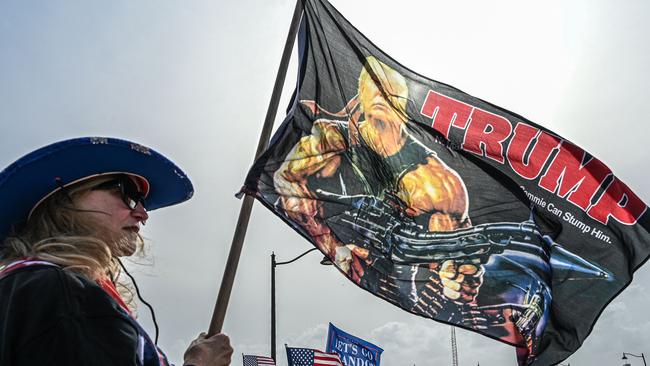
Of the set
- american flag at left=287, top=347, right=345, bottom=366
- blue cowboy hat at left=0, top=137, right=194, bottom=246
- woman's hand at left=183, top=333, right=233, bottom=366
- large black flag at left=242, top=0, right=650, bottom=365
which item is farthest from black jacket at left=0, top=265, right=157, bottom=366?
american flag at left=287, top=347, right=345, bottom=366

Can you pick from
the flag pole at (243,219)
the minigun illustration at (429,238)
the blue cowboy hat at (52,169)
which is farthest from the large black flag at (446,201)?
the blue cowboy hat at (52,169)

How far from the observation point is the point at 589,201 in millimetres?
5930

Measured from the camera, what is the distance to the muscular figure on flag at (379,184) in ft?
17.5

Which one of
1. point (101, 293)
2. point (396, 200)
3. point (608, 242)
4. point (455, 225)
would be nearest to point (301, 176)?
point (396, 200)

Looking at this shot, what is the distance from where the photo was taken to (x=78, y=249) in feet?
7.30

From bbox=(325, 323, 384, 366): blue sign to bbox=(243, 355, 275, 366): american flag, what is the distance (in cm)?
133

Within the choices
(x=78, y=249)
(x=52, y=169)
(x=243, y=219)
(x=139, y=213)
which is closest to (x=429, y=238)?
(x=243, y=219)

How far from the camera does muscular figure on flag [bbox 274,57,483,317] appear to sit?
5.35m

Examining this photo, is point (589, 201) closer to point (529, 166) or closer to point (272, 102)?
point (529, 166)

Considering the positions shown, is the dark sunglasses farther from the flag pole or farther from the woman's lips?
the flag pole

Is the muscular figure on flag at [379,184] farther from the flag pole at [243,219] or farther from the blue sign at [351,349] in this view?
the blue sign at [351,349]

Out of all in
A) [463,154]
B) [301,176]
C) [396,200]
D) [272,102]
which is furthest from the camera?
[463,154]

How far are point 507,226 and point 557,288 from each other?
752 millimetres

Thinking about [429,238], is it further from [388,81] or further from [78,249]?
[78,249]
